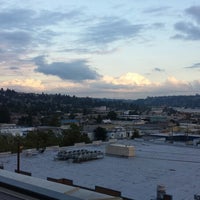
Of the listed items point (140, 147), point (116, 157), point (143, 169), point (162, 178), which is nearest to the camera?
point (162, 178)

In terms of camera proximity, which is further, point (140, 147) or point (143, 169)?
point (140, 147)

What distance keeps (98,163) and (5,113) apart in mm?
112478

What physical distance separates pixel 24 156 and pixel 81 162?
6429mm

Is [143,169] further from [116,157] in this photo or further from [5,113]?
[5,113]

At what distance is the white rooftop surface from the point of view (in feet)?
79.2

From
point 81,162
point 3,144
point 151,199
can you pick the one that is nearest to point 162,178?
point 151,199

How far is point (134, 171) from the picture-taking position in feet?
96.7

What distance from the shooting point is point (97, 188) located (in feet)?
74.6

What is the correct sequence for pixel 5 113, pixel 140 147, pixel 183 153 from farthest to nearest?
pixel 5 113 < pixel 140 147 < pixel 183 153

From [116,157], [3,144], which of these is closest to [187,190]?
[116,157]

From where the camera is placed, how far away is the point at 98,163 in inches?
1310

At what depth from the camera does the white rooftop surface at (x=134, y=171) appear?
24125mm

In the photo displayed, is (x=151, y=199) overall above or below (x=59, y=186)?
below

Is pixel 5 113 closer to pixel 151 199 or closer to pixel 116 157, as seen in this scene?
pixel 116 157
